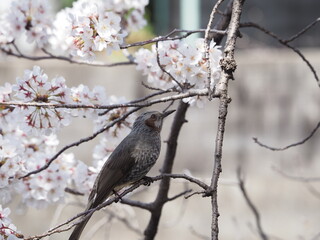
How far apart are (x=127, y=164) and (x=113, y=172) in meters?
0.06

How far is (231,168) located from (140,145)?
3018 millimetres

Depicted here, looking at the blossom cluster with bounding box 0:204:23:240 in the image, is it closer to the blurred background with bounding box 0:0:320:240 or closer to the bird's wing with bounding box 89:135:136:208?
the bird's wing with bounding box 89:135:136:208

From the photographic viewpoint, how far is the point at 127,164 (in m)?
2.44

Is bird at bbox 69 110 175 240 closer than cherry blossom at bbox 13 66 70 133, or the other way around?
cherry blossom at bbox 13 66 70 133

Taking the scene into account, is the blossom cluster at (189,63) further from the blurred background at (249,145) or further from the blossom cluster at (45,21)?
the blurred background at (249,145)

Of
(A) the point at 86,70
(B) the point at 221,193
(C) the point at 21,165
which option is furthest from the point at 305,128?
(C) the point at 21,165

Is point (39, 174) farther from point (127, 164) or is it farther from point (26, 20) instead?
point (26, 20)

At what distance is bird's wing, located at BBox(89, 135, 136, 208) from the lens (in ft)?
7.88

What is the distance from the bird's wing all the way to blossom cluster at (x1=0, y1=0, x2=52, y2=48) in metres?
0.90

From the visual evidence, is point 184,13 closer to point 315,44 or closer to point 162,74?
point 315,44

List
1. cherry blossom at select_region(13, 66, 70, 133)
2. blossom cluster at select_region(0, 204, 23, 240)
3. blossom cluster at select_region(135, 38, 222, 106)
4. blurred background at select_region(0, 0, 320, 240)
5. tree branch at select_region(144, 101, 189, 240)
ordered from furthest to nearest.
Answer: blurred background at select_region(0, 0, 320, 240), tree branch at select_region(144, 101, 189, 240), blossom cluster at select_region(135, 38, 222, 106), cherry blossom at select_region(13, 66, 70, 133), blossom cluster at select_region(0, 204, 23, 240)

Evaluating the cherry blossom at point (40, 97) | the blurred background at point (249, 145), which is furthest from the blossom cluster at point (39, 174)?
the blurred background at point (249, 145)

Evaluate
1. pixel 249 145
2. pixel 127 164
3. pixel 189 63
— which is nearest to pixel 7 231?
pixel 127 164

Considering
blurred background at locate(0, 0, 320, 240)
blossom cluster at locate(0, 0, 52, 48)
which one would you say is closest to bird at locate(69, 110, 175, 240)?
blossom cluster at locate(0, 0, 52, 48)
